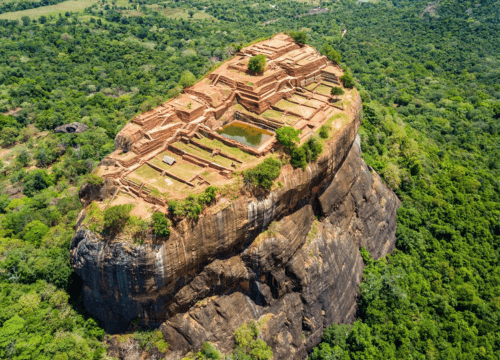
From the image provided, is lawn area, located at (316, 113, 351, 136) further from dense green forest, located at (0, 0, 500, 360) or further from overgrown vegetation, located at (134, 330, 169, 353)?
overgrown vegetation, located at (134, 330, 169, 353)

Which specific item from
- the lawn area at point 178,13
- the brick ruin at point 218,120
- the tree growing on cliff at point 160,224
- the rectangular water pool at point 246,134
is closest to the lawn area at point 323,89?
the brick ruin at point 218,120

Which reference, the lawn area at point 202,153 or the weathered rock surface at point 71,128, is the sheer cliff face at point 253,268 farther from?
the weathered rock surface at point 71,128

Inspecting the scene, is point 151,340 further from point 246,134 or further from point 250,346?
point 246,134

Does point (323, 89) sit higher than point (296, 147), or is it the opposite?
point (323, 89)

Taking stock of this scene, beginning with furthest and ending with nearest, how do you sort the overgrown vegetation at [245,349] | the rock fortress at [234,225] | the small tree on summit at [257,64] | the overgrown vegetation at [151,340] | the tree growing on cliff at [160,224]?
the small tree on summit at [257,64] → the overgrown vegetation at [245,349] → the overgrown vegetation at [151,340] → the rock fortress at [234,225] → the tree growing on cliff at [160,224]

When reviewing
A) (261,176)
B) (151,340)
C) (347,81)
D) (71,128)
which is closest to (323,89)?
(347,81)

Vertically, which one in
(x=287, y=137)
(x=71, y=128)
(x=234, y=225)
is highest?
(x=287, y=137)

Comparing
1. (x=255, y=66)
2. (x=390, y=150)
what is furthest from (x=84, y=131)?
(x=390, y=150)
